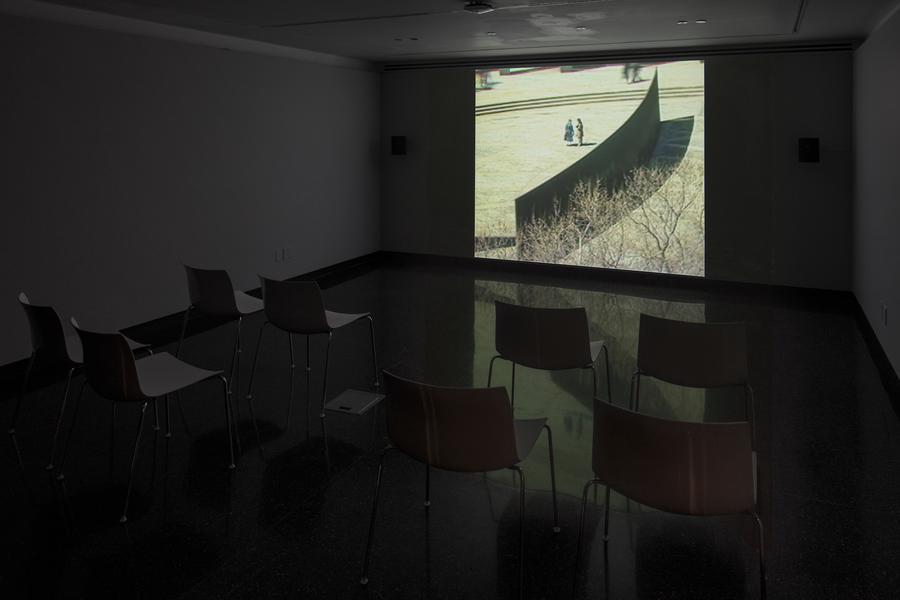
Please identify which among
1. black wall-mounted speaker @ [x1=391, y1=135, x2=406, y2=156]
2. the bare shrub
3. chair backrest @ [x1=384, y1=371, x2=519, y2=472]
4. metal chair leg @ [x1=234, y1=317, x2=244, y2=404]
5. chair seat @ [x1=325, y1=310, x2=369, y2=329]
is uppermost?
black wall-mounted speaker @ [x1=391, y1=135, x2=406, y2=156]

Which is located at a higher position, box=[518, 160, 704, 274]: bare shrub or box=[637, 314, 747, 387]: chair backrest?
box=[518, 160, 704, 274]: bare shrub

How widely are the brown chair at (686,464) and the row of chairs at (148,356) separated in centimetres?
208

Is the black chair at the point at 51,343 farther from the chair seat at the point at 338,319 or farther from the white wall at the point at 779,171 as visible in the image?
the white wall at the point at 779,171

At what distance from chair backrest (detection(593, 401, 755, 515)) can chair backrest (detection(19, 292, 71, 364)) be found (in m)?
3.08

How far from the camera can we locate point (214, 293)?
5238mm

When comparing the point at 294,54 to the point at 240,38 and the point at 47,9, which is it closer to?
the point at 240,38

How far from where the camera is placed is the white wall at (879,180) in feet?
18.0

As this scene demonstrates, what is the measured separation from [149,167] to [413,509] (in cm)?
487

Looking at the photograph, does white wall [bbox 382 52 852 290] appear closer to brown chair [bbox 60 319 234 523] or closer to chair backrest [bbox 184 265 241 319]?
chair backrest [bbox 184 265 241 319]

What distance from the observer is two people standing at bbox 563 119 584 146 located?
9781 millimetres

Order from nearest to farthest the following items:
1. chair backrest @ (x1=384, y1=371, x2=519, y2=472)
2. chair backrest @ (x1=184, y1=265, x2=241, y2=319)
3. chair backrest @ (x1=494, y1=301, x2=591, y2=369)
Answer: chair backrest @ (x1=384, y1=371, x2=519, y2=472), chair backrest @ (x1=494, y1=301, x2=591, y2=369), chair backrest @ (x1=184, y1=265, x2=241, y2=319)

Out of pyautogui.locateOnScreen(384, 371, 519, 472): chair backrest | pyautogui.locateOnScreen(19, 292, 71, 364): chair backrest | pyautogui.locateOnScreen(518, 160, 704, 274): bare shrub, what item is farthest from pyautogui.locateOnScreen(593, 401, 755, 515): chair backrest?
pyautogui.locateOnScreen(518, 160, 704, 274): bare shrub

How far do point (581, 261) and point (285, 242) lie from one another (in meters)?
3.89

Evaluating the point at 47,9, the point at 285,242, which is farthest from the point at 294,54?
the point at 47,9
